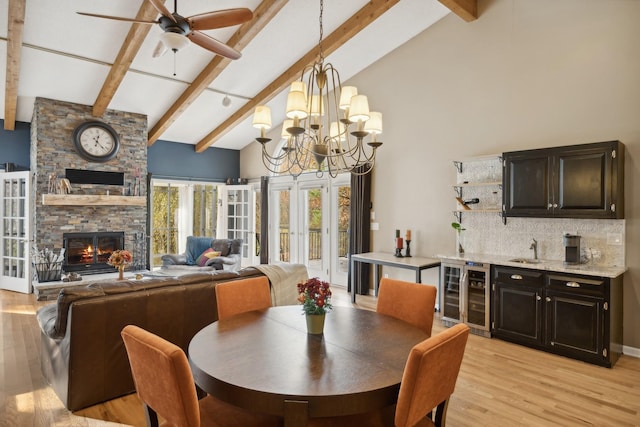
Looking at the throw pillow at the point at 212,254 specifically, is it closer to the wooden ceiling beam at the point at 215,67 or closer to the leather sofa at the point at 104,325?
the wooden ceiling beam at the point at 215,67

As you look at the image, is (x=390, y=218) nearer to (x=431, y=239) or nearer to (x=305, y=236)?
A: (x=431, y=239)

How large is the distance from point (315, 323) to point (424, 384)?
0.74 m

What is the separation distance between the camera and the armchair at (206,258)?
662 centimetres

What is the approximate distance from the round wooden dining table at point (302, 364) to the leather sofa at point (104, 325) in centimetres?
93

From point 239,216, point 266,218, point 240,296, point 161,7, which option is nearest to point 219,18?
point 161,7

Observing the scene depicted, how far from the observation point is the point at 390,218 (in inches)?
239

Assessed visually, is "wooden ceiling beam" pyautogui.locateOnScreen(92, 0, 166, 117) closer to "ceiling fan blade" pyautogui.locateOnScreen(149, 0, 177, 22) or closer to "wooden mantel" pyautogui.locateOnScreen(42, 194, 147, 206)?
"ceiling fan blade" pyautogui.locateOnScreen(149, 0, 177, 22)

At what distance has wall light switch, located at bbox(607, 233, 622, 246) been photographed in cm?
386

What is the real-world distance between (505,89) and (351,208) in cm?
290

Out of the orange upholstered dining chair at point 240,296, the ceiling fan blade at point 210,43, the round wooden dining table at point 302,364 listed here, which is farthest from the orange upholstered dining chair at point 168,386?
the ceiling fan blade at point 210,43

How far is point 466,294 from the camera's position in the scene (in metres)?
4.44

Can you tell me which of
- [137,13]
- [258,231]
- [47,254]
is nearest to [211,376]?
[137,13]

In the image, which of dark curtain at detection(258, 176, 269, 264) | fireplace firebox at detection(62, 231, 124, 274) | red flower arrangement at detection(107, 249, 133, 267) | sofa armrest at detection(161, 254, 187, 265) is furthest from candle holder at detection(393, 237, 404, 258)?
fireplace firebox at detection(62, 231, 124, 274)

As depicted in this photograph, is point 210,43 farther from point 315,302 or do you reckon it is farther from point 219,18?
point 315,302
